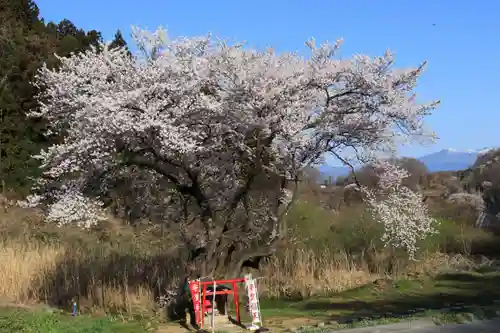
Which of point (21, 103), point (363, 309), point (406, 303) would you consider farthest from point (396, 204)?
point (21, 103)

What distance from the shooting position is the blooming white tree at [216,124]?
1116 centimetres

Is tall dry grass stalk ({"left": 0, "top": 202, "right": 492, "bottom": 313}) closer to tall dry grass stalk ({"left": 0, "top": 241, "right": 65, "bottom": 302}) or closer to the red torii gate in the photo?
tall dry grass stalk ({"left": 0, "top": 241, "right": 65, "bottom": 302})

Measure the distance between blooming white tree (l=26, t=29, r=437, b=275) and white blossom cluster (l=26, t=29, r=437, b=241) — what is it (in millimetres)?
23

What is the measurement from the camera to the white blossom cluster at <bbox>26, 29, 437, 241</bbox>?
11.1 meters

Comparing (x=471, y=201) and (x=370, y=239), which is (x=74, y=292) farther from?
(x=471, y=201)

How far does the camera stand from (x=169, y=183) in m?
13.1

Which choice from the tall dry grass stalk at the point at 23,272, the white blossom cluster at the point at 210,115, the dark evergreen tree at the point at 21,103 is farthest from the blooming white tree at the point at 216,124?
the dark evergreen tree at the point at 21,103

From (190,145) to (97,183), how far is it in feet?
8.41

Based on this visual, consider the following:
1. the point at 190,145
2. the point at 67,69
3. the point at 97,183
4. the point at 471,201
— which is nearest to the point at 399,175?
the point at 190,145

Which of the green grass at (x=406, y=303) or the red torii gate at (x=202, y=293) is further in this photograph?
the green grass at (x=406, y=303)

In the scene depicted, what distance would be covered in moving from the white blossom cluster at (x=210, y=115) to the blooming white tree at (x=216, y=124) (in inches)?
0.9

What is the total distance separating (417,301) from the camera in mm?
14531

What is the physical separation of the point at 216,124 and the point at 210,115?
25cm

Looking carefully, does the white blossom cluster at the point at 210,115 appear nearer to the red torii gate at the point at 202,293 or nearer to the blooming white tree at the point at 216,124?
the blooming white tree at the point at 216,124
